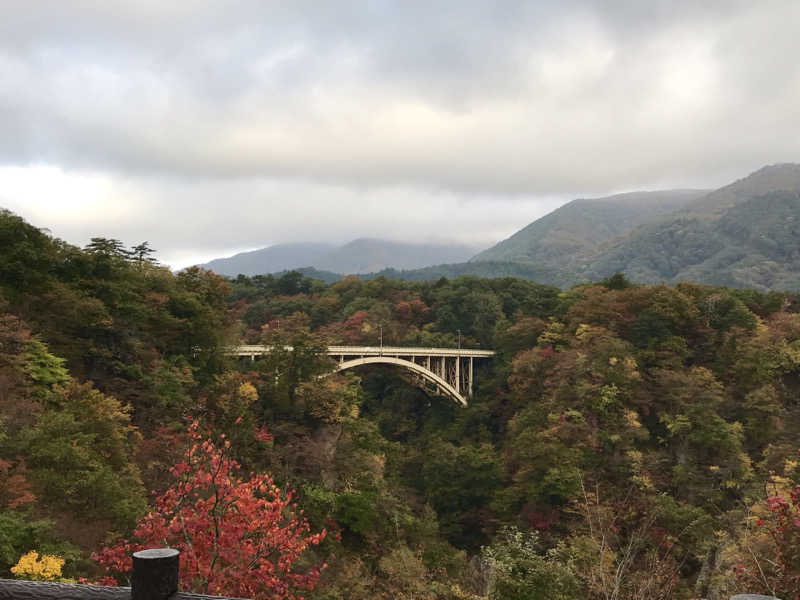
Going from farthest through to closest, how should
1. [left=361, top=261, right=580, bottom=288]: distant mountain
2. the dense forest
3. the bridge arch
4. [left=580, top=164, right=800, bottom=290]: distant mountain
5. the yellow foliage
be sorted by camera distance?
[left=361, top=261, right=580, bottom=288]: distant mountain → [left=580, top=164, right=800, bottom=290]: distant mountain → the bridge arch → the dense forest → the yellow foliage

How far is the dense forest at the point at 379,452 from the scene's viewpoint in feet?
32.5

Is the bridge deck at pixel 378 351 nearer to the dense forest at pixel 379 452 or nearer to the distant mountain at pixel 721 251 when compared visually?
the dense forest at pixel 379 452

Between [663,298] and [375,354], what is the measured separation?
16421mm

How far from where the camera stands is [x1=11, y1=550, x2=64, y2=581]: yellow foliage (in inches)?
305


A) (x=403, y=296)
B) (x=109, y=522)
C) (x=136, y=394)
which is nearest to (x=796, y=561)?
(x=109, y=522)

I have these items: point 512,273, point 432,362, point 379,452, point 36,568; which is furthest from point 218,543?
point 512,273

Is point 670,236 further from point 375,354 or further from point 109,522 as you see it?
point 109,522

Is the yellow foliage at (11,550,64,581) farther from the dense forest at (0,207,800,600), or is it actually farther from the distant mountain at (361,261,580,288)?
the distant mountain at (361,261,580,288)

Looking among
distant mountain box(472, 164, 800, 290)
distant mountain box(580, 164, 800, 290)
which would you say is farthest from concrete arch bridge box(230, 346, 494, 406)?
distant mountain box(580, 164, 800, 290)

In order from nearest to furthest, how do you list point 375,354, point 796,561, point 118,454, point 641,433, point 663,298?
point 796,561
point 118,454
point 641,433
point 663,298
point 375,354

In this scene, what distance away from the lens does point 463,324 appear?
44125mm

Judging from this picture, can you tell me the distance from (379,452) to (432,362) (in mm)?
13749

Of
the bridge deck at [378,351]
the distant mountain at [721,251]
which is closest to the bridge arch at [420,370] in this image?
the bridge deck at [378,351]

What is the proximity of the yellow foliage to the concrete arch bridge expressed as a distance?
828 inches
